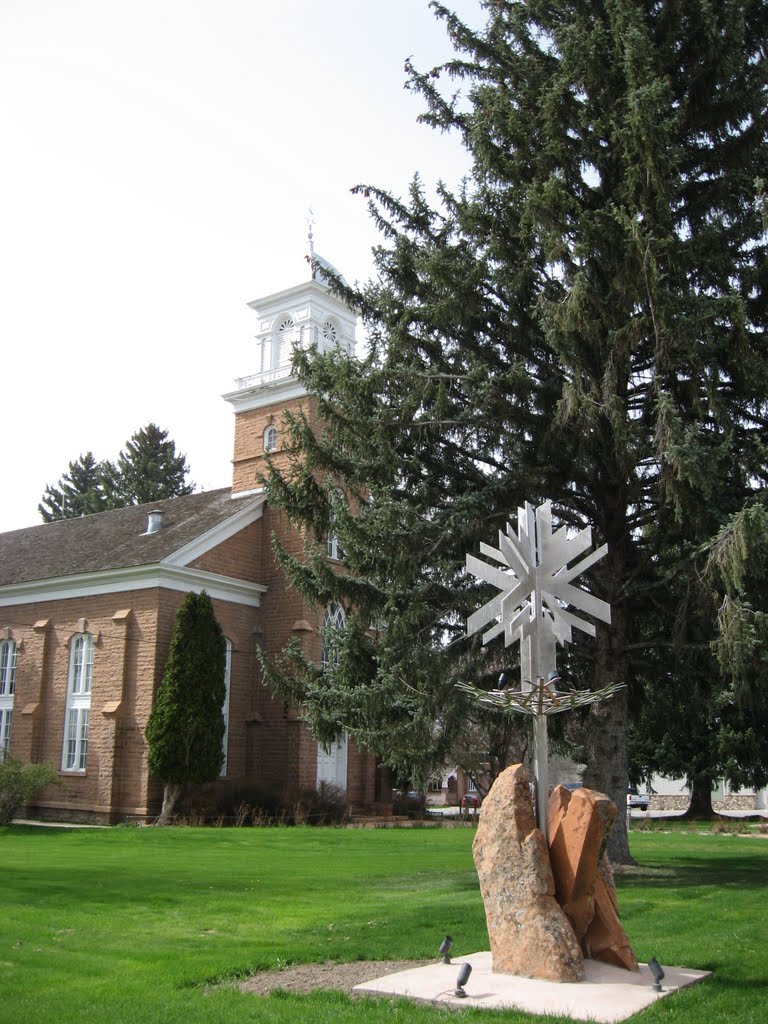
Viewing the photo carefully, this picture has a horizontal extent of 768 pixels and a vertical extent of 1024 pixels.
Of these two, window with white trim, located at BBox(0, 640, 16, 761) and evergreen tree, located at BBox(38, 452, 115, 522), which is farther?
evergreen tree, located at BBox(38, 452, 115, 522)

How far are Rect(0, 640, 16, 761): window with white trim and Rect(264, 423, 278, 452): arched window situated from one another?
9697 millimetres

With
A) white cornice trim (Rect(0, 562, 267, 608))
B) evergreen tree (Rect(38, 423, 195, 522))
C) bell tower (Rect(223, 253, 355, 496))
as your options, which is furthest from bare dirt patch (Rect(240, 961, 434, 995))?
evergreen tree (Rect(38, 423, 195, 522))

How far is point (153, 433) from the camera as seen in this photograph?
6631 centimetres

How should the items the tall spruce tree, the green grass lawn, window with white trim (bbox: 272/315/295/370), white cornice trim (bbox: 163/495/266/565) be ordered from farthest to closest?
window with white trim (bbox: 272/315/295/370) < white cornice trim (bbox: 163/495/266/565) < the tall spruce tree < the green grass lawn

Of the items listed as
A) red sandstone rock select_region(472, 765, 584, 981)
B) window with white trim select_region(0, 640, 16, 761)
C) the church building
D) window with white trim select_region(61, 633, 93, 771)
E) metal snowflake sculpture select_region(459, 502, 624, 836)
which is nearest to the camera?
red sandstone rock select_region(472, 765, 584, 981)

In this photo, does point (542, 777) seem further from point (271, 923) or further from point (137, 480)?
point (137, 480)

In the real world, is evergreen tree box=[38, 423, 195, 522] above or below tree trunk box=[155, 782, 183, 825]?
above

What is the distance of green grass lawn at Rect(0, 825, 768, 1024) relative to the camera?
6.18 metres

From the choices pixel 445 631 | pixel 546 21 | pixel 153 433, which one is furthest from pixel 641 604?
pixel 153 433

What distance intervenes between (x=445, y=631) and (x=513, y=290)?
535cm

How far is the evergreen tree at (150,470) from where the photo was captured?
64.1 meters

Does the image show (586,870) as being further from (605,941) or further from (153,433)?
(153,433)

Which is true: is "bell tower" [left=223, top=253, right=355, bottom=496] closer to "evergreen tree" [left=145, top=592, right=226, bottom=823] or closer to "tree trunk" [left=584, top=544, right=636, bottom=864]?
"evergreen tree" [left=145, top=592, right=226, bottom=823]

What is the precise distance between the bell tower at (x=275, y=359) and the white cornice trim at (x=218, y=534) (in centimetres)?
205
